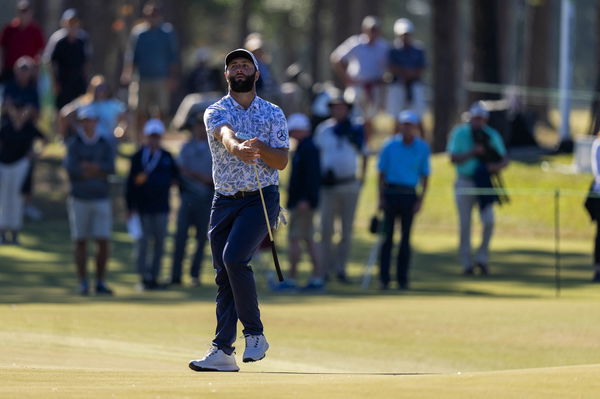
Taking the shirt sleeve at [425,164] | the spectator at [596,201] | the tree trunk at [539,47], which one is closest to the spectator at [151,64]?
the shirt sleeve at [425,164]

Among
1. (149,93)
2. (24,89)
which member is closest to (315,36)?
(149,93)

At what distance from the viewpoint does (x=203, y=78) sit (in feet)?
91.9

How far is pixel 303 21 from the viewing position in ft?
259

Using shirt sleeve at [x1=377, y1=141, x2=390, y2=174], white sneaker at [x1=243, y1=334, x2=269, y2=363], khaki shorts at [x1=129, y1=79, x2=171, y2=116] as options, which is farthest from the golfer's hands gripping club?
khaki shorts at [x1=129, y1=79, x2=171, y2=116]

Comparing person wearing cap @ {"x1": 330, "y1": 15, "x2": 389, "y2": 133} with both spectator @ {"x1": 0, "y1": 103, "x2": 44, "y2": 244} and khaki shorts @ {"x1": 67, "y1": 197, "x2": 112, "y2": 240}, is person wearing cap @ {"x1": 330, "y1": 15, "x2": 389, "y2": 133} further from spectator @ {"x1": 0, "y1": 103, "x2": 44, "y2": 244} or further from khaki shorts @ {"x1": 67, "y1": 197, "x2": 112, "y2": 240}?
khaki shorts @ {"x1": 67, "y1": 197, "x2": 112, "y2": 240}

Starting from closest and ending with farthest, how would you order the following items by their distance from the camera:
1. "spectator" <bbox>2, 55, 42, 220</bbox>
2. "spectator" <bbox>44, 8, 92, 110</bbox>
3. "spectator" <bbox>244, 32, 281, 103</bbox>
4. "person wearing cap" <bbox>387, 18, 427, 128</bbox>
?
"spectator" <bbox>244, 32, 281, 103</bbox> → "spectator" <bbox>2, 55, 42, 220</bbox> → "spectator" <bbox>44, 8, 92, 110</bbox> → "person wearing cap" <bbox>387, 18, 427, 128</bbox>

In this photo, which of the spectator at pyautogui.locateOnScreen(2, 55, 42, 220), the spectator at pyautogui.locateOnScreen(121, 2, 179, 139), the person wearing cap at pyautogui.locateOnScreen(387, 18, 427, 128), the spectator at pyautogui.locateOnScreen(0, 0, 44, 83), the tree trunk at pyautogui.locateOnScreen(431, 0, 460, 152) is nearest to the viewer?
the spectator at pyautogui.locateOnScreen(2, 55, 42, 220)

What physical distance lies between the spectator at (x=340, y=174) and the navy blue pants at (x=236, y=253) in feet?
29.9

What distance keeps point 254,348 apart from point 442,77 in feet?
73.0

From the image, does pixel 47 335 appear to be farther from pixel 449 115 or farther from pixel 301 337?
pixel 449 115

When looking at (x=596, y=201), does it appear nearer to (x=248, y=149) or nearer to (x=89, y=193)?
(x=89, y=193)

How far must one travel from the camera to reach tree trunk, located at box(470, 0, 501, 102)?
94.1 ft

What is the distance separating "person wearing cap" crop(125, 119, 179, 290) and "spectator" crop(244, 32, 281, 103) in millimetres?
1763

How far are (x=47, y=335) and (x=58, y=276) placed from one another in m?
7.25
